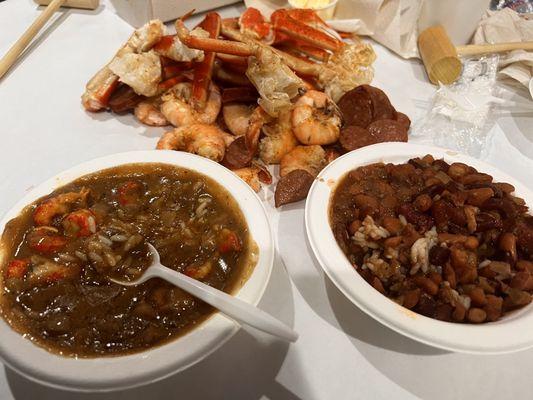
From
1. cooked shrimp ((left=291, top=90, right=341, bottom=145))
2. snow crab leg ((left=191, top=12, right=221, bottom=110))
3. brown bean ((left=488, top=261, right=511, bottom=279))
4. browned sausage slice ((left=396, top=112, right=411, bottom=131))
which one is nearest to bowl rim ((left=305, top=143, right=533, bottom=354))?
brown bean ((left=488, top=261, right=511, bottom=279))

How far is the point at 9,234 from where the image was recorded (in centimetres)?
149

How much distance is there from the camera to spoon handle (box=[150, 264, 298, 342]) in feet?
3.90

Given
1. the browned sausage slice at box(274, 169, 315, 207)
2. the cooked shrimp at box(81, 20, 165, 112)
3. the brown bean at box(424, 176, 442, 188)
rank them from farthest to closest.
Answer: the cooked shrimp at box(81, 20, 165, 112)
the browned sausage slice at box(274, 169, 315, 207)
the brown bean at box(424, 176, 442, 188)

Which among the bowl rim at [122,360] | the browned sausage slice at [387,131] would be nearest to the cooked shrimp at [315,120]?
the browned sausage slice at [387,131]

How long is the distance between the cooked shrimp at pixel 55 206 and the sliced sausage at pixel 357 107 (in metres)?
1.48

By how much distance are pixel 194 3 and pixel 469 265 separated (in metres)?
2.84

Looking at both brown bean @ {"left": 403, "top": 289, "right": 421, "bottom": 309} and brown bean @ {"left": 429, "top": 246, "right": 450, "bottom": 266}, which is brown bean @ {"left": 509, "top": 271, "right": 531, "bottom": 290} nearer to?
brown bean @ {"left": 429, "top": 246, "right": 450, "bottom": 266}

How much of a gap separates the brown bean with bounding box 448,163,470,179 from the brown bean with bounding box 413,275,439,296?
1.98 feet

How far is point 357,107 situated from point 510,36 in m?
1.71

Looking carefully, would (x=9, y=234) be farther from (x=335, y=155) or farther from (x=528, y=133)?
(x=528, y=133)

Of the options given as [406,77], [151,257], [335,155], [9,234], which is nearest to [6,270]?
[9,234]

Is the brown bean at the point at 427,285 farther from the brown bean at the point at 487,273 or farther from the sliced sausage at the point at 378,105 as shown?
the sliced sausage at the point at 378,105

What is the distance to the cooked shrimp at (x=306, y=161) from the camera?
2.10 metres

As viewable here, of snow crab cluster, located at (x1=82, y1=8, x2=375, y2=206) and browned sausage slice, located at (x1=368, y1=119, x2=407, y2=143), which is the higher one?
snow crab cluster, located at (x1=82, y1=8, x2=375, y2=206)
